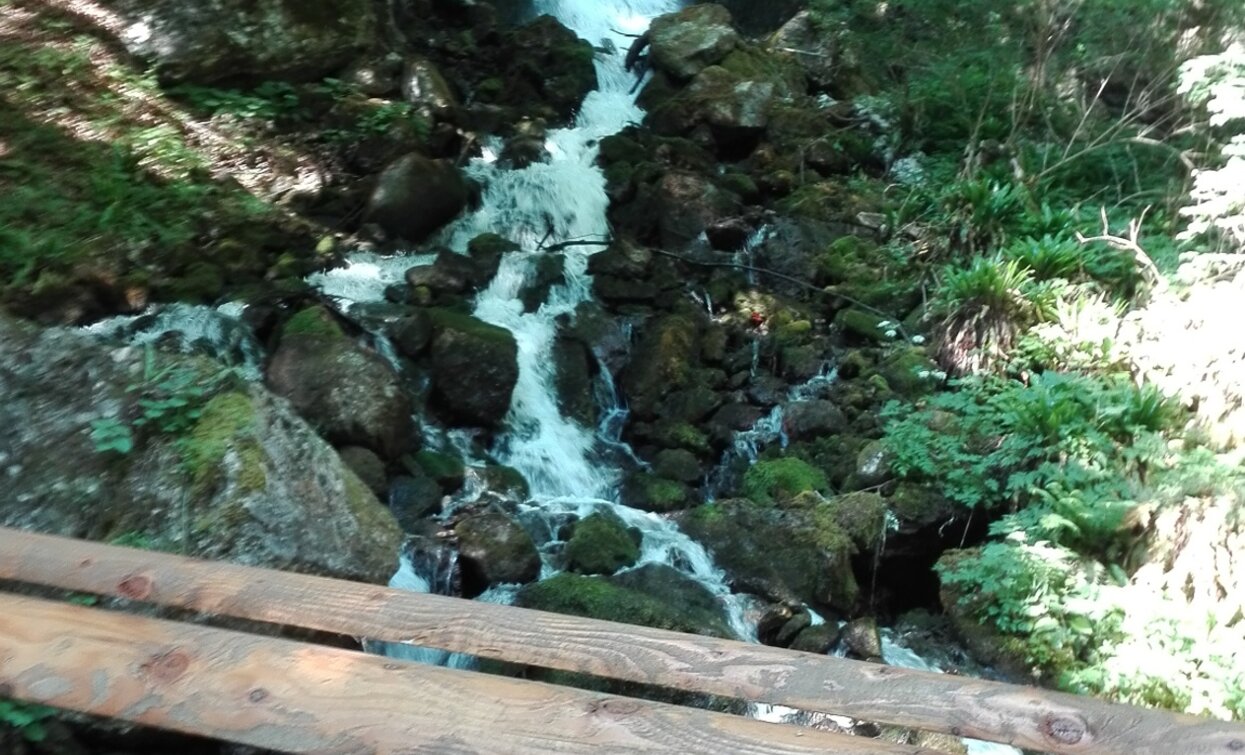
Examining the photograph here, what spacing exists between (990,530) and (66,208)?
22.7ft

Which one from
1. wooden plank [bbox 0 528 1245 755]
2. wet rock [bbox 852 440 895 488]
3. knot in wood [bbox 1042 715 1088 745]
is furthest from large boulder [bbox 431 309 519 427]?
knot in wood [bbox 1042 715 1088 745]

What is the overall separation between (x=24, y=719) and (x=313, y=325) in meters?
4.40

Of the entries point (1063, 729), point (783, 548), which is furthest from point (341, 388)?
point (1063, 729)

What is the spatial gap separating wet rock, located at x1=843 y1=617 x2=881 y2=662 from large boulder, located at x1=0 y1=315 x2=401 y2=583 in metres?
3.17

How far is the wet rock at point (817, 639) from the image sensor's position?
18.3 feet

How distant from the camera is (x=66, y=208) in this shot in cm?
647

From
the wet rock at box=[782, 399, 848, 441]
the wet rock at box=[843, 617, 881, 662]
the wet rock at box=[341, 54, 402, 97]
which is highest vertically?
the wet rock at box=[341, 54, 402, 97]

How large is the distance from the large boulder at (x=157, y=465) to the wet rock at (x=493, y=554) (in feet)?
5.67

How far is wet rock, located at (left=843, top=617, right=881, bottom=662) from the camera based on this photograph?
5598 millimetres

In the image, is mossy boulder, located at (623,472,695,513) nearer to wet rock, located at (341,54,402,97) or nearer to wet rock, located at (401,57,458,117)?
wet rock, located at (401,57,458,117)

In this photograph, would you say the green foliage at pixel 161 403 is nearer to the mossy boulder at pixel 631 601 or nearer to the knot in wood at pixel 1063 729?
the mossy boulder at pixel 631 601

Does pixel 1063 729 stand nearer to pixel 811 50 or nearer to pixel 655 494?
pixel 655 494

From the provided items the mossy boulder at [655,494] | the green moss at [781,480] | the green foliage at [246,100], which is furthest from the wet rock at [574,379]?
the green foliage at [246,100]

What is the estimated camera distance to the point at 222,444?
11.6ft
